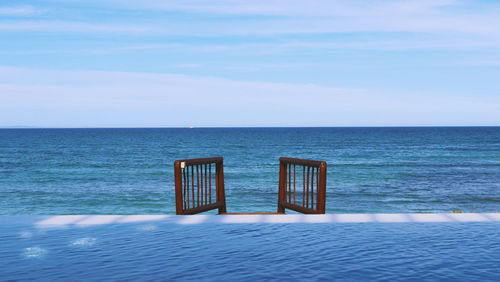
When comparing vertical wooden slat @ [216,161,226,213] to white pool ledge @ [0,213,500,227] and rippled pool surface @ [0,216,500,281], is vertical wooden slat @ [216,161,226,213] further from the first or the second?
rippled pool surface @ [0,216,500,281]

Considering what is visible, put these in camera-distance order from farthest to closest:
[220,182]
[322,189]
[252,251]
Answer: [220,182]
[322,189]
[252,251]

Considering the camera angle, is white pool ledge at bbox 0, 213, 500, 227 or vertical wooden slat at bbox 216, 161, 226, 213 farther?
vertical wooden slat at bbox 216, 161, 226, 213

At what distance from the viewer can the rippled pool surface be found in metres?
4.31

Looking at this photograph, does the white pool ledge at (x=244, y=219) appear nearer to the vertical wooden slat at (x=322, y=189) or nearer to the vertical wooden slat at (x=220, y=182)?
the vertical wooden slat at (x=322, y=189)

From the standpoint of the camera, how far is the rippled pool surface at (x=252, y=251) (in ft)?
14.1

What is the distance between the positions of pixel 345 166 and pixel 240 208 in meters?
16.8

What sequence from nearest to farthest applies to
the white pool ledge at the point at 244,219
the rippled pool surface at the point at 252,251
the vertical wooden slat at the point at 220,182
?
1. the rippled pool surface at the point at 252,251
2. the white pool ledge at the point at 244,219
3. the vertical wooden slat at the point at 220,182

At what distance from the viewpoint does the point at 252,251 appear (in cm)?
507

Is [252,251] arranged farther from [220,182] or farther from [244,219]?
[220,182]

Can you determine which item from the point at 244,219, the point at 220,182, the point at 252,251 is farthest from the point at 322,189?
the point at 252,251

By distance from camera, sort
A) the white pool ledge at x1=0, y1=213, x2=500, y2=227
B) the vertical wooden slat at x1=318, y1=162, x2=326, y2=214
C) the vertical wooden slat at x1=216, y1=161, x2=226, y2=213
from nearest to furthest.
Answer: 1. the white pool ledge at x1=0, y1=213, x2=500, y2=227
2. the vertical wooden slat at x1=318, y1=162, x2=326, y2=214
3. the vertical wooden slat at x1=216, y1=161, x2=226, y2=213

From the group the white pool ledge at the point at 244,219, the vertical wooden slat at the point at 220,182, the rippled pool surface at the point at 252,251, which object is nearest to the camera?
the rippled pool surface at the point at 252,251

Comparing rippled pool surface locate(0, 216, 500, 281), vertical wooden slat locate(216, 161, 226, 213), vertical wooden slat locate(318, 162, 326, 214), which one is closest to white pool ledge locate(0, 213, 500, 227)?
rippled pool surface locate(0, 216, 500, 281)

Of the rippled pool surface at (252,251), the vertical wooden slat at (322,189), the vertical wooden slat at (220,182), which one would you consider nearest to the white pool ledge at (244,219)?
the rippled pool surface at (252,251)
